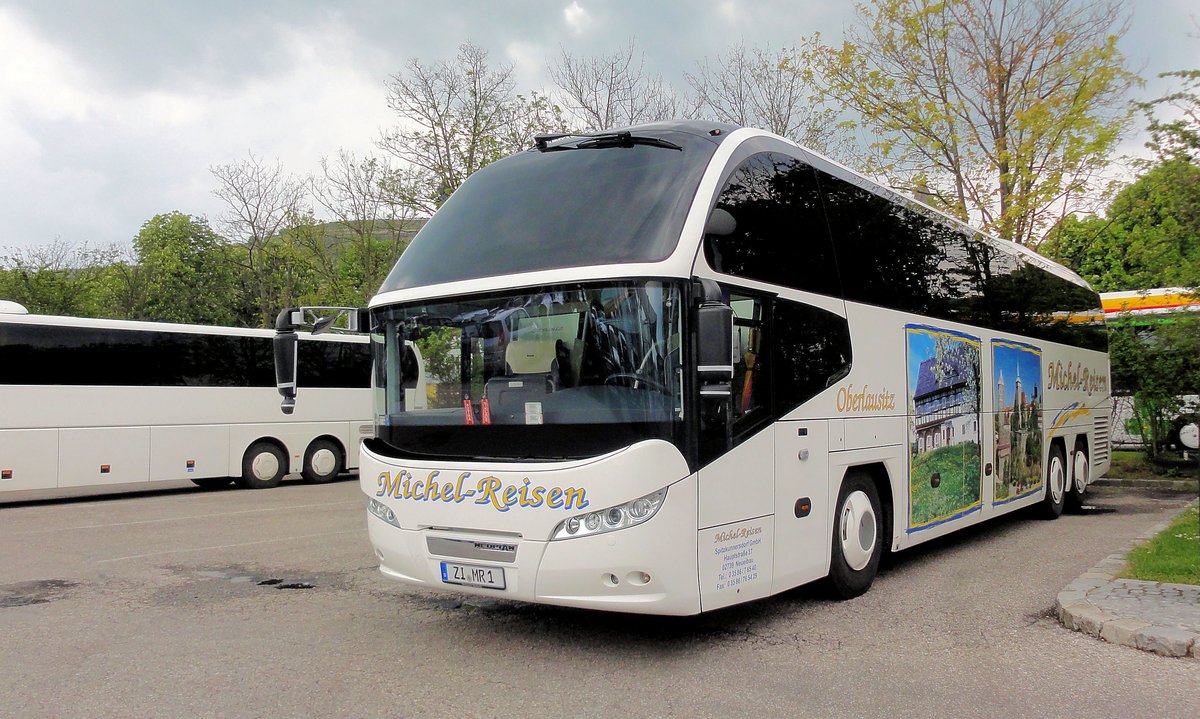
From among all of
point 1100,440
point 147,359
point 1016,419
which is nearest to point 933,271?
point 1016,419

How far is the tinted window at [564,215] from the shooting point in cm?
604

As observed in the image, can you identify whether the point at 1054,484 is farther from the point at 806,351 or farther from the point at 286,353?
the point at 286,353

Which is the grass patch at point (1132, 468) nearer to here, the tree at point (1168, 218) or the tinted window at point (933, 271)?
the tree at point (1168, 218)

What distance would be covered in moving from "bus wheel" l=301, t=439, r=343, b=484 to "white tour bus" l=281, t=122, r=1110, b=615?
49.1ft

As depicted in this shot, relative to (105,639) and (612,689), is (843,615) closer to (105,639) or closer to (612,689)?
(612,689)

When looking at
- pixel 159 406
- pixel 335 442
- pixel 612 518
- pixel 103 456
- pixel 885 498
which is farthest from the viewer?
pixel 335 442

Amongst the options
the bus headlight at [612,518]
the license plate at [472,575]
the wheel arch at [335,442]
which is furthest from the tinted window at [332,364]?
the bus headlight at [612,518]

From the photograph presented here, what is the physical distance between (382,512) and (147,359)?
532 inches

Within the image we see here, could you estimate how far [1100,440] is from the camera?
1541 centimetres

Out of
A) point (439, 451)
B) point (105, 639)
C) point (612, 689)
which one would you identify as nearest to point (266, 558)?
point (105, 639)

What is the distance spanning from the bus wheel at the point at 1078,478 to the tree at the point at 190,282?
38128 mm

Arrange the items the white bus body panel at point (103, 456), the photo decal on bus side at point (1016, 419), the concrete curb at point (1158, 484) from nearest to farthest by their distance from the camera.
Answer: the photo decal on bus side at point (1016, 419)
the white bus body panel at point (103, 456)
the concrete curb at point (1158, 484)

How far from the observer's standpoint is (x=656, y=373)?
5742 millimetres

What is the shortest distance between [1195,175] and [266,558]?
10.3 m
